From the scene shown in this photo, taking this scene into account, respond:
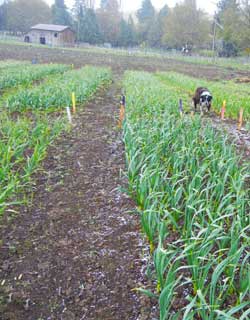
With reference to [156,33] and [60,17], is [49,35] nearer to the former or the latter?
[60,17]

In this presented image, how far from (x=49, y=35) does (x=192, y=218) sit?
50676mm

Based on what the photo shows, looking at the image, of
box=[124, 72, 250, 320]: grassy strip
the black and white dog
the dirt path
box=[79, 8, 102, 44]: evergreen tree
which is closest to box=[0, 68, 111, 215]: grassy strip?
the dirt path

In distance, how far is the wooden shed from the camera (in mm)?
48000

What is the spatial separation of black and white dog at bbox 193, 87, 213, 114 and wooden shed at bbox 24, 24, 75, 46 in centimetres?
4336

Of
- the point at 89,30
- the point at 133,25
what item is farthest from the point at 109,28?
the point at 89,30

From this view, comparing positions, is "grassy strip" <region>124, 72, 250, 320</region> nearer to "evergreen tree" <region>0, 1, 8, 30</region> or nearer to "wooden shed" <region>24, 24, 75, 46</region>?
"wooden shed" <region>24, 24, 75, 46</region>

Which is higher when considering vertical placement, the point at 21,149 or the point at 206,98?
the point at 206,98

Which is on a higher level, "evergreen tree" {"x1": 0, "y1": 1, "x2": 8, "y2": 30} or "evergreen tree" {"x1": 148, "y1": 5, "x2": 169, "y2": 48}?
"evergreen tree" {"x1": 0, "y1": 1, "x2": 8, "y2": 30}

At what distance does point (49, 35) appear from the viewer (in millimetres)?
48375

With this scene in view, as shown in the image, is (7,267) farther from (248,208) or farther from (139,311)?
(248,208)

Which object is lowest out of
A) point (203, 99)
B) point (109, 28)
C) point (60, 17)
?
point (203, 99)

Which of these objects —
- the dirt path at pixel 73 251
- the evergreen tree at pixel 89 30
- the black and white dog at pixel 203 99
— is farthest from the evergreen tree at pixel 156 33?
the dirt path at pixel 73 251

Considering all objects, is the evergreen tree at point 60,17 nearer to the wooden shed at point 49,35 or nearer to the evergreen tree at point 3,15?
the evergreen tree at point 3,15

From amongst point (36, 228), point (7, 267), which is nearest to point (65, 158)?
point (36, 228)
